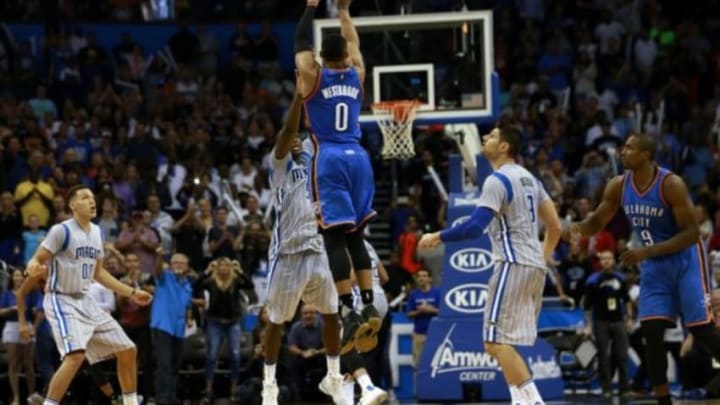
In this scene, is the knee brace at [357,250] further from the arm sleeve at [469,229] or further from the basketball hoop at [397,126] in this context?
the basketball hoop at [397,126]

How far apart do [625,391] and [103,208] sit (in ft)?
26.1

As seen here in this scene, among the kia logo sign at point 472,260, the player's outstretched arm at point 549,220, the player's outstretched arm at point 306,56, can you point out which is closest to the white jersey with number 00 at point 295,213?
the player's outstretched arm at point 306,56

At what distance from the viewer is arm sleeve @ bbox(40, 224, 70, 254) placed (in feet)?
47.7

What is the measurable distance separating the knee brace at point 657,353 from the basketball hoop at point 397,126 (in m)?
6.57

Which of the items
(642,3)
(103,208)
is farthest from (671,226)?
(642,3)

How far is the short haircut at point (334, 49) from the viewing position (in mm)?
12594

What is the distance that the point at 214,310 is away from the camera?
20859mm

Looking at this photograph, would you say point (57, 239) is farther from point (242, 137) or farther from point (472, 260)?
point (242, 137)

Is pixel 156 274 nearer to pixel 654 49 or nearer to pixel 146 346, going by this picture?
pixel 146 346

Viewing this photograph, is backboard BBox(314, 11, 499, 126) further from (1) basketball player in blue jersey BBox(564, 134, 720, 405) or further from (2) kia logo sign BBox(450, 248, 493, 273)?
(1) basketball player in blue jersey BBox(564, 134, 720, 405)

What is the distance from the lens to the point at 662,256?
13070 mm

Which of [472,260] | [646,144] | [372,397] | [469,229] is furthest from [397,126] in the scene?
[372,397]

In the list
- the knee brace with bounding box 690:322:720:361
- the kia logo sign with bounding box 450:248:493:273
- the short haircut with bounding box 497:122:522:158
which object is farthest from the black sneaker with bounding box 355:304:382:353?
the kia logo sign with bounding box 450:248:493:273

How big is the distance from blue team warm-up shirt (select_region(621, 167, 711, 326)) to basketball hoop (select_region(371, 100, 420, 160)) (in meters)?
6.20
